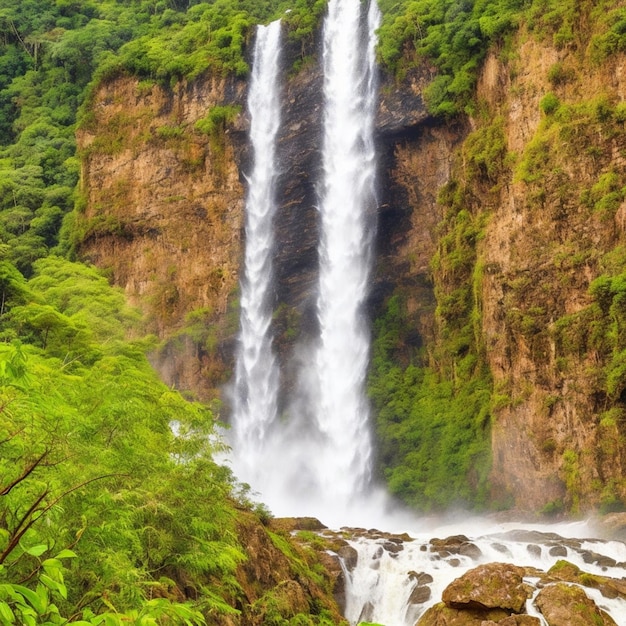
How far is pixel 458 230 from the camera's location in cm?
3641

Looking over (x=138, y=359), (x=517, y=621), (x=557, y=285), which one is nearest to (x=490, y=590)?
(x=517, y=621)

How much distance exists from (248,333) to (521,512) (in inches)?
736

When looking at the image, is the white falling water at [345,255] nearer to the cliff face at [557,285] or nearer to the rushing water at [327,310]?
the rushing water at [327,310]

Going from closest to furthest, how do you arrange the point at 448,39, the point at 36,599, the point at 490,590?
the point at 36,599
the point at 490,590
the point at 448,39

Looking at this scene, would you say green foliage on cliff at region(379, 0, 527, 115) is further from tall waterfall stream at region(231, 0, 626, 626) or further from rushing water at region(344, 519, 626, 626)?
rushing water at region(344, 519, 626, 626)

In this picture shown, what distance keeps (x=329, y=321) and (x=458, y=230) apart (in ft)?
26.6

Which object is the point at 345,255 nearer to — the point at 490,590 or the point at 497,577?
the point at 497,577

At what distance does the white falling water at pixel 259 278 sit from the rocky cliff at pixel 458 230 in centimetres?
83

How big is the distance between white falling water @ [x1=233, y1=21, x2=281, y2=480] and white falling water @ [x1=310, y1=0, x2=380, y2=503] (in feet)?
10.5

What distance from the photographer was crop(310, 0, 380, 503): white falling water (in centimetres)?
3684

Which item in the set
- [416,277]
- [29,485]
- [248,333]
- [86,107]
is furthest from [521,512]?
[86,107]

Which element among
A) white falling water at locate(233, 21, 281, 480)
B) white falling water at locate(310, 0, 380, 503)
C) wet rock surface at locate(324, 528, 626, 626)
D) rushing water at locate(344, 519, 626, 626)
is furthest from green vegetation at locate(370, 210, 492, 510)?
rushing water at locate(344, 519, 626, 626)

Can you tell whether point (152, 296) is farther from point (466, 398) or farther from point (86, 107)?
point (466, 398)

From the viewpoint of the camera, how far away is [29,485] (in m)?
6.23
